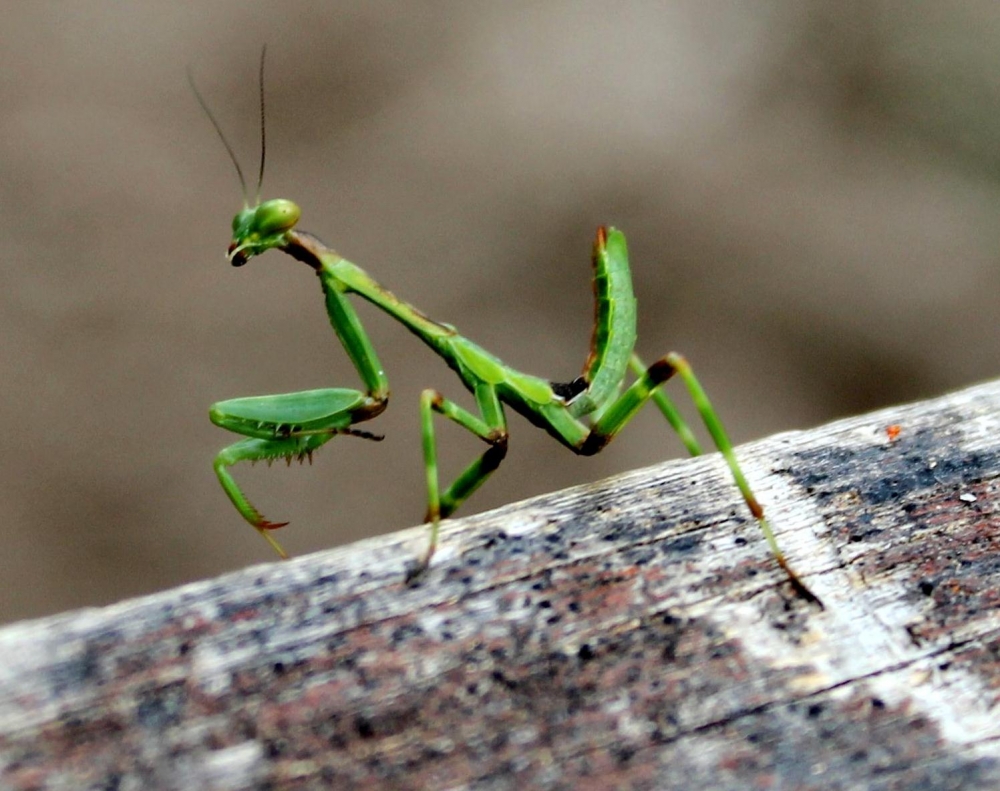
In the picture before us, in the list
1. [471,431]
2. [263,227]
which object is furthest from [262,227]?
[471,431]

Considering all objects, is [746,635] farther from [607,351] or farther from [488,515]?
[607,351]

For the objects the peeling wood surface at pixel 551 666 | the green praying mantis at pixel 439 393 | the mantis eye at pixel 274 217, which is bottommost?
the peeling wood surface at pixel 551 666

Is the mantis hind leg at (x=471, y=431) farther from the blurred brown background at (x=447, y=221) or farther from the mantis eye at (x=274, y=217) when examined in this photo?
the blurred brown background at (x=447, y=221)

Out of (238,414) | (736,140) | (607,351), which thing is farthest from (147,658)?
(736,140)

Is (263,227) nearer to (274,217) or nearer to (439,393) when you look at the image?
(274,217)

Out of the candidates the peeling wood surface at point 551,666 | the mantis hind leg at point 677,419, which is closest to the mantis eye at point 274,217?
the mantis hind leg at point 677,419
